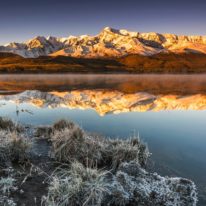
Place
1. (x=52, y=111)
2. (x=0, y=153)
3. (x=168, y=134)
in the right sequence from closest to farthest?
(x=0, y=153) → (x=168, y=134) → (x=52, y=111)

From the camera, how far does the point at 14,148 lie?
899cm

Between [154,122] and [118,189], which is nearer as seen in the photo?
[118,189]

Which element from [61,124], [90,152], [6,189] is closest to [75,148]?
[90,152]

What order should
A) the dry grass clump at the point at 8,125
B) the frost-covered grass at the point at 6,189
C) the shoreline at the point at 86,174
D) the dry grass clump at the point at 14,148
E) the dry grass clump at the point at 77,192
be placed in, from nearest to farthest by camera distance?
the dry grass clump at the point at 77,192
the frost-covered grass at the point at 6,189
the shoreline at the point at 86,174
the dry grass clump at the point at 14,148
the dry grass clump at the point at 8,125

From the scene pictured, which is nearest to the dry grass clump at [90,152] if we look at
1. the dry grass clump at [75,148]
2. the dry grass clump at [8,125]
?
the dry grass clump at [75,148]

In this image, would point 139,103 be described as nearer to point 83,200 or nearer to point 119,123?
point 119,123

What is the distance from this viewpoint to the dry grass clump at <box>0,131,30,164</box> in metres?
8.74

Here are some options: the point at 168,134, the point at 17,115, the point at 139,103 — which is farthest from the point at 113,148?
the point at 139,103

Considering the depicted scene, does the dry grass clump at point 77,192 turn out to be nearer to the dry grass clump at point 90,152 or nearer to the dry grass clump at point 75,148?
the dry grass clump at point 90,152

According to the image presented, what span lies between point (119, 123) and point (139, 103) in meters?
9.24

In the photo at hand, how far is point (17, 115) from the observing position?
19.3m

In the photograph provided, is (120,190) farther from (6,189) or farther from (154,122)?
(154,122)

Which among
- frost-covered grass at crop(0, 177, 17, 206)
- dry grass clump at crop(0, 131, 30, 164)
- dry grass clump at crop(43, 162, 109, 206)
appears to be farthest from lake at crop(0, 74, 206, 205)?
frost-covered grass at crop(0, 177, 17, 206)

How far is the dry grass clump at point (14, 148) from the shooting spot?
344 inches
